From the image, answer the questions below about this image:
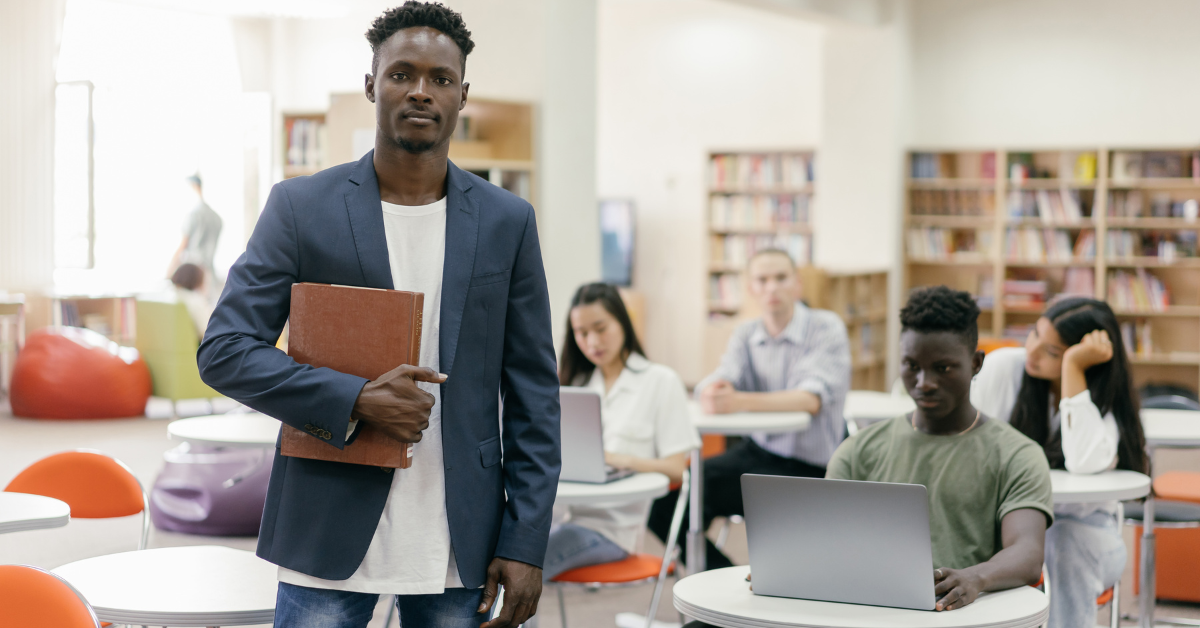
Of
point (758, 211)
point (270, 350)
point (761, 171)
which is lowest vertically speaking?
point (270, 350)

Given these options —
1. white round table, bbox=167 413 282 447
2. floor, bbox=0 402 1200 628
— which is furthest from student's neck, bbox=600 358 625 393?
white round table, bbox=167 413 282 447

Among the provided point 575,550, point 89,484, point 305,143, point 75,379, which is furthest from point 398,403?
point 75,379

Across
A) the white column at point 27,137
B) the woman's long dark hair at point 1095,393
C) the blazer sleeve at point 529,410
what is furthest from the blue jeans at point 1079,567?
the white column at point 27,137

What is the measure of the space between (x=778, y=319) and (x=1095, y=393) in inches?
57.8

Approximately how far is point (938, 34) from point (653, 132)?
104 inches

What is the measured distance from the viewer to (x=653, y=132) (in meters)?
10.6

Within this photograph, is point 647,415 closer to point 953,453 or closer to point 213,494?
point 953,453

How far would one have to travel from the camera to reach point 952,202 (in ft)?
31.1

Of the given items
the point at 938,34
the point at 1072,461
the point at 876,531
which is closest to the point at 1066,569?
the point at 1072,461

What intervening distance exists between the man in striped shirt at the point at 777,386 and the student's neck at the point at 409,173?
102 inches

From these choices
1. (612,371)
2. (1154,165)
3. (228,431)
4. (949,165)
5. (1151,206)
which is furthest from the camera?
(949,165)

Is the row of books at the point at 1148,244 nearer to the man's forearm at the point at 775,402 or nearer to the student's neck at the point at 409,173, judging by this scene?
the man's forearm at the point at 775,402

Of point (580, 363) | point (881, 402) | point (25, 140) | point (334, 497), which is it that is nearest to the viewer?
point (334, 497)

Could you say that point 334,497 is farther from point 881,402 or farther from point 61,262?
point 61,262
